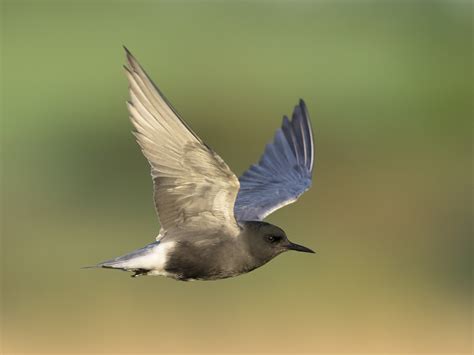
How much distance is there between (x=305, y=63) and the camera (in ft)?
89.0

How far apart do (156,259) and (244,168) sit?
11.4m

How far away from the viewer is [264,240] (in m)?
8.84

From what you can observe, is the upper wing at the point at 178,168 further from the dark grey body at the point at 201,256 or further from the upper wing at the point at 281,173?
the upper wing at the point at 281,173

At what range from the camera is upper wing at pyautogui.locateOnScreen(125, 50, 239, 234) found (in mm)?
8172

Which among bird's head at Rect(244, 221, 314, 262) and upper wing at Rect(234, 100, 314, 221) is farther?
upper wing at Rect(234, 100, 314, 221)

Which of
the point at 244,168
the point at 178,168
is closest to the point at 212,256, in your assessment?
the point at 178,168

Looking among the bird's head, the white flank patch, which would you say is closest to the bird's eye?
the bird's head

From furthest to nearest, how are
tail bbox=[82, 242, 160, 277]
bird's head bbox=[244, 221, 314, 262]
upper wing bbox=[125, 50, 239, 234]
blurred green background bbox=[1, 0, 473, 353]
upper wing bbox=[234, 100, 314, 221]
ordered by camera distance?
blurred green background bbox=[1, 0, 473, 353] < upper wing bbox=[234, 100, 314, 221] < bird's head bbox=[244, 221, 314, 262] < tail bbox=[82, 242, 160, 277] < upper wing bbox=[125, 50, 239, 234]

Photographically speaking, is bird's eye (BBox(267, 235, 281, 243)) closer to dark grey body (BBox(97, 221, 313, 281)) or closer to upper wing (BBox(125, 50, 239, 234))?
dark grey body (BBox(97, 221, 313, 281))

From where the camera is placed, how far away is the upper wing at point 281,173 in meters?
9.95

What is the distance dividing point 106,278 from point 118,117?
5.95 meters

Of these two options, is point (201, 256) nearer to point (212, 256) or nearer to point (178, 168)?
point (212, 256)

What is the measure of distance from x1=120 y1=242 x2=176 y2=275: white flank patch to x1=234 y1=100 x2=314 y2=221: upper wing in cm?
110

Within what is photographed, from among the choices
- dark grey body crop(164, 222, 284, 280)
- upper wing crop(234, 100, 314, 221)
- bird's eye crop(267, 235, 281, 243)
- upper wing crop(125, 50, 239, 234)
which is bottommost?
dark grey body crop(164, 222, 284, 280)
